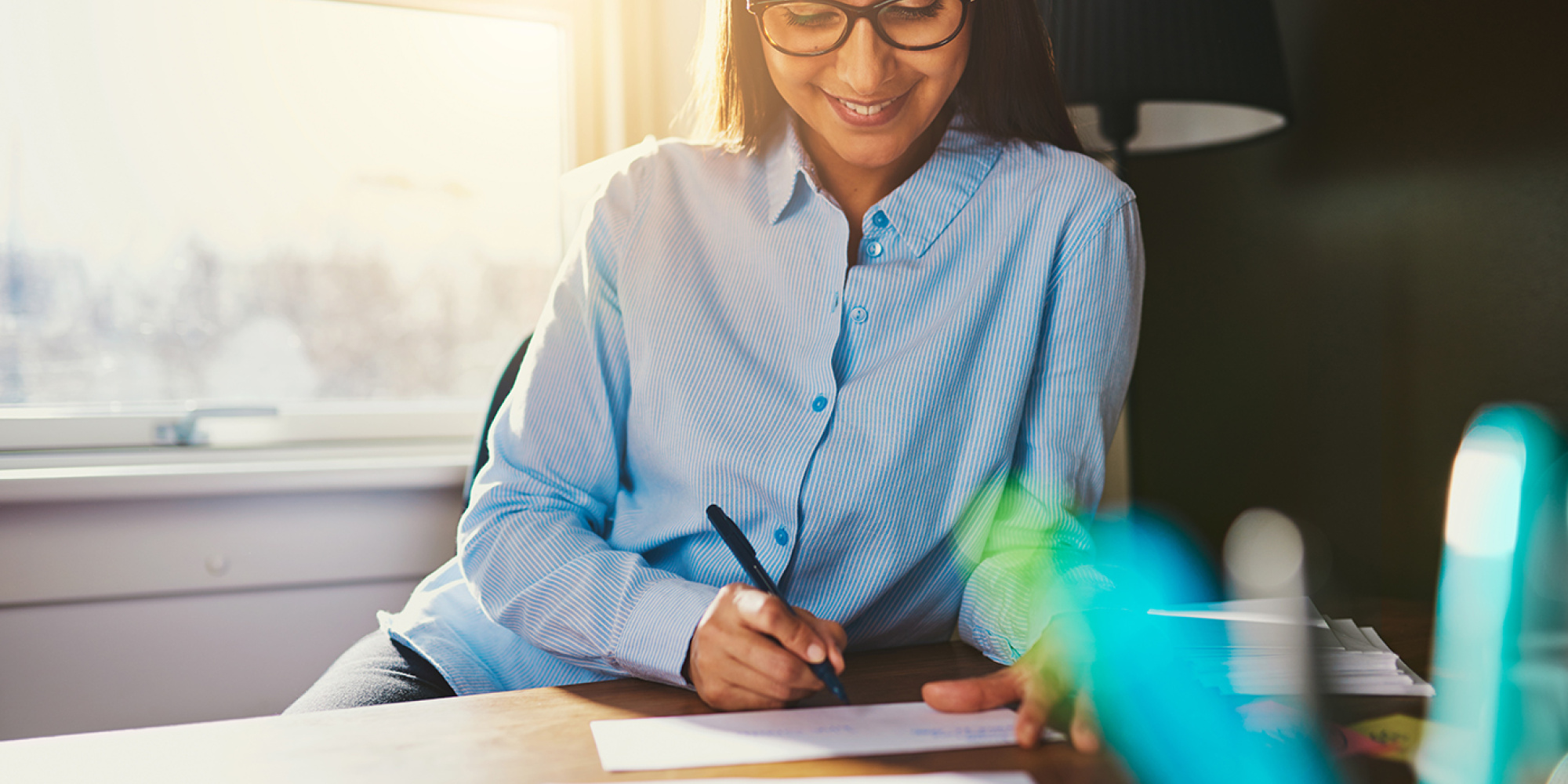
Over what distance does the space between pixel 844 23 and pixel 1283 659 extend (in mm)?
635

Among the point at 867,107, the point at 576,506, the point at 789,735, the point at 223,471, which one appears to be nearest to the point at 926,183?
the point at 867,107

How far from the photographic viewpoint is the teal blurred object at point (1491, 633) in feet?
1.74

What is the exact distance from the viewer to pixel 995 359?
90cm

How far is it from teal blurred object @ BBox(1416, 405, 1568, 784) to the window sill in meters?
1.34

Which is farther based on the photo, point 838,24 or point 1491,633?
point 838,24

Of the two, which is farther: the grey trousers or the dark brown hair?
the dark brown hair

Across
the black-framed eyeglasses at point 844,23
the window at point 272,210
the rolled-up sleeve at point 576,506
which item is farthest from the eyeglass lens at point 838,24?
the window at point 272,210

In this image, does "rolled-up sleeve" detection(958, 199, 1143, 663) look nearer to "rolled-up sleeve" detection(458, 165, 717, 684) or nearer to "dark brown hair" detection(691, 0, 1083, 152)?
"dark brown hair" detection(691, 0, 1083, 152)


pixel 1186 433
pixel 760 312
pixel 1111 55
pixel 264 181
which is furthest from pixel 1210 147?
pixel 264 181

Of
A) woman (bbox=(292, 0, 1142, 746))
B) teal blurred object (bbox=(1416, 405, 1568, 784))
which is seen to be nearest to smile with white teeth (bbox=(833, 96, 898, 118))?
woman (bbox=(292, 0, 1142, 746))

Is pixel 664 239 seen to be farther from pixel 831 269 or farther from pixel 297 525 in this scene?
pixel 297 525

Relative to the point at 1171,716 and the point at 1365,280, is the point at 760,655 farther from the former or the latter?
the point at 1365,280

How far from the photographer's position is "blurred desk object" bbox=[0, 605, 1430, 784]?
530 millimetres

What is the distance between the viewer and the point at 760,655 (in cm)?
66
